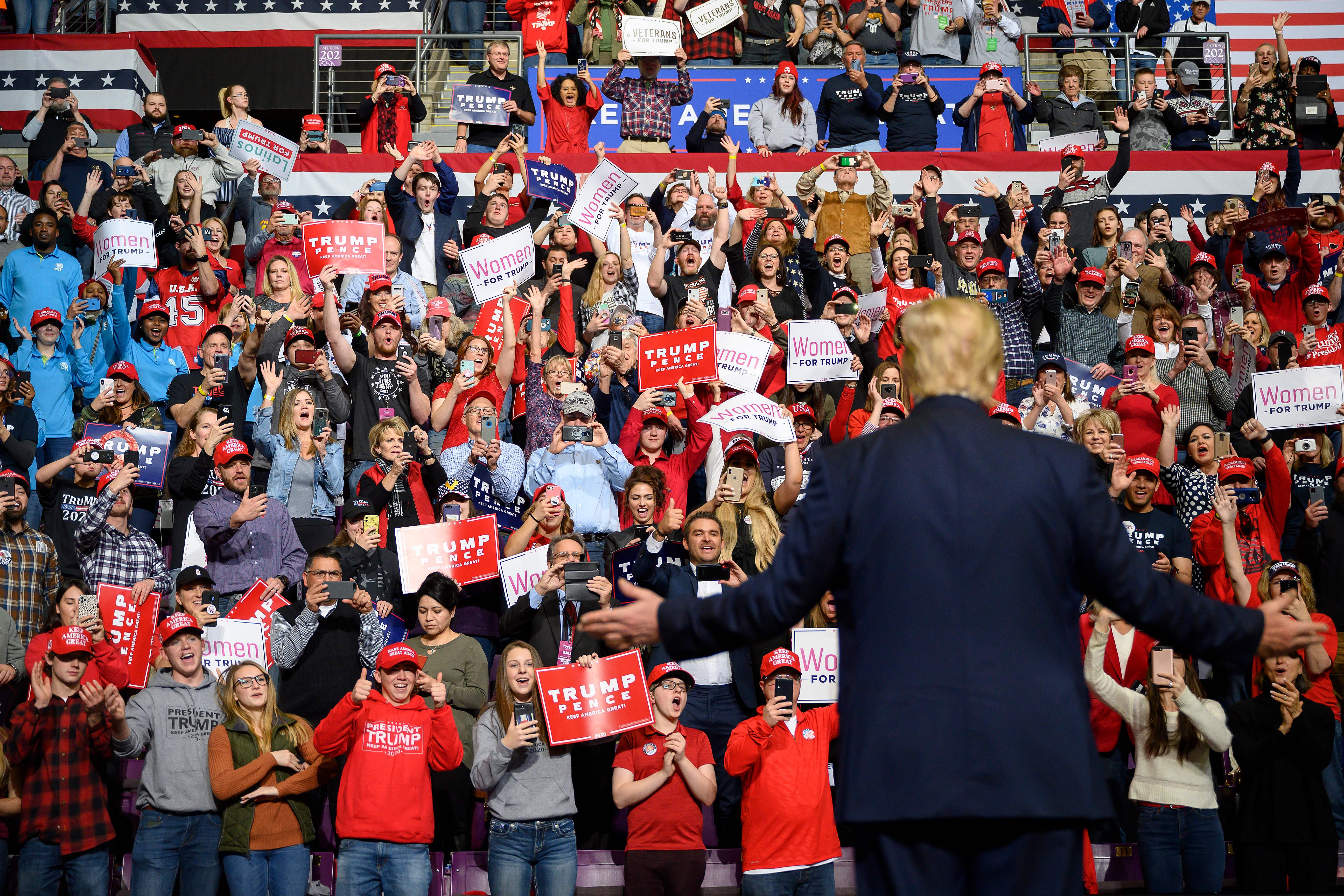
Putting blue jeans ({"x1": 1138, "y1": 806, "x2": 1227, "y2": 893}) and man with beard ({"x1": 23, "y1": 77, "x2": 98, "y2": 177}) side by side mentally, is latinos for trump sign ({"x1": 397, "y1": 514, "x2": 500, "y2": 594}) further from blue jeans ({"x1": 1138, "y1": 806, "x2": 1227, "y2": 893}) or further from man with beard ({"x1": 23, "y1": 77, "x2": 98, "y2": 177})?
man with beard ({"x1": 23, "y1": 77, "x2": 98, "y2": 177})

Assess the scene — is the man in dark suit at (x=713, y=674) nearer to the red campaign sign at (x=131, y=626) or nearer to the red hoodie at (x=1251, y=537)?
the red campaign sign at (x=131, y=626)

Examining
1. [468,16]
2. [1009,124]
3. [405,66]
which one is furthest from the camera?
[405,66]

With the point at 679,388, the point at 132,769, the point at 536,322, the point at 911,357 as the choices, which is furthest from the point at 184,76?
the point at 911,357

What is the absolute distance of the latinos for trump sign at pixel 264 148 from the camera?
40.8ft

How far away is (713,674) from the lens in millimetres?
7465

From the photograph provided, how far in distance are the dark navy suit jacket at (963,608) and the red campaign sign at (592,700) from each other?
13.8 ft

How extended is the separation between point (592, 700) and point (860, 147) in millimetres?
8762

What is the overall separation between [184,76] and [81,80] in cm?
161

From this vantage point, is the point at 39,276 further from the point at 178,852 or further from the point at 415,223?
the point at 178,852

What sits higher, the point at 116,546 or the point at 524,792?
the point at 116,546

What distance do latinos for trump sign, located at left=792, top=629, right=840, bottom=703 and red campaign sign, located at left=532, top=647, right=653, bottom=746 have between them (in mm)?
965

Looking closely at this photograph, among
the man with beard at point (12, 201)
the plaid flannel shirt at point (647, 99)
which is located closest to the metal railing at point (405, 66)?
the plaid flannel shirt at point (647, 99)

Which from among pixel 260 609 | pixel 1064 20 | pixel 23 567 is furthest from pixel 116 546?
pixel 1064 20

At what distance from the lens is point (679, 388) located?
31.0 feet
